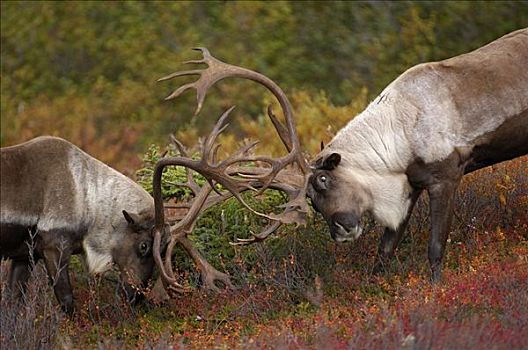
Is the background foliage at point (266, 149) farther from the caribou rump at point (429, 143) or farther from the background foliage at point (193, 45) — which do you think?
the caribou rump at point (429, 143)

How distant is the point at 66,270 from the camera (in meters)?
8.22

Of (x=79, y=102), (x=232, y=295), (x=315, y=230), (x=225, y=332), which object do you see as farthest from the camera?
(x=79, y=102)

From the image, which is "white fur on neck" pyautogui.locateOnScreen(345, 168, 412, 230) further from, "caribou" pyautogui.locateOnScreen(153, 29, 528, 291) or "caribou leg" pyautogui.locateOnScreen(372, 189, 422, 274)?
"caribou leg" pyautogui.locateOnScreen(372, 189, 422, 274)

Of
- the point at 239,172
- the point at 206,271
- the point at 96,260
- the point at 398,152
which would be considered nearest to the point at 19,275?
the point at 96,260

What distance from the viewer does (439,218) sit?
8086 millimetres

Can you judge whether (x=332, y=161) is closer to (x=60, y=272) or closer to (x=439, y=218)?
(x=439, y=218)

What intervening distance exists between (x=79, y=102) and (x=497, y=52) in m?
10.8

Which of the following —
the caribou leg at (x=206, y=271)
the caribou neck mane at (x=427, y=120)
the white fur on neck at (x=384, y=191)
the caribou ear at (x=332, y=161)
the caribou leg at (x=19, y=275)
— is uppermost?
the caribou neck mane at (x=427, y=120)

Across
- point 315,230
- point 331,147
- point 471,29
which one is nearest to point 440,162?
point 331,147

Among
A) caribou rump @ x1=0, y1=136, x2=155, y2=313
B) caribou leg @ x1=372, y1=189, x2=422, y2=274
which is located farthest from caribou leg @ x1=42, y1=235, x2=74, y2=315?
caribou leg @ x1=372, y1=189, x2=422, y2=274

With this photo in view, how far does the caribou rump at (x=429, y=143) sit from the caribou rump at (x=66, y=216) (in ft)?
4.19

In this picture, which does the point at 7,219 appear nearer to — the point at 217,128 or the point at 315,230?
the point at 217,128

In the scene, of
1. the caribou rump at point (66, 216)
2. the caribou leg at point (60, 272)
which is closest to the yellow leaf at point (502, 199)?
the caribou rump at point (66, 216)

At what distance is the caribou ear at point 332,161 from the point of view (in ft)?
26.6
